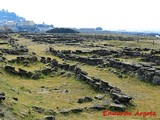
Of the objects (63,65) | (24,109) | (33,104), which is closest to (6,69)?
(63,65)

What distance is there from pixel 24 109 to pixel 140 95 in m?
12.5

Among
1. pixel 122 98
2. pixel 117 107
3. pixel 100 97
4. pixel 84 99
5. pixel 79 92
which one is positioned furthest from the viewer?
pixel 79 92

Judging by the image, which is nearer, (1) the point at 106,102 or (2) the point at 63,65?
(1) the point at 106,102

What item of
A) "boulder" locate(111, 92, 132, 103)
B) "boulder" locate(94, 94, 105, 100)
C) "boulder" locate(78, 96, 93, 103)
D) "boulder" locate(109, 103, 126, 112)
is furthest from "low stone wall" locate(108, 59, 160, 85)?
"boulder" locate(109, 103, 126, 112)

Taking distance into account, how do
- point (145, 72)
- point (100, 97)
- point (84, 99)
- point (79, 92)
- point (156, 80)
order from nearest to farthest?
point (84, 99) → point (100, 97) → point (79, 92) → point (156, 80) → point (145, 72)

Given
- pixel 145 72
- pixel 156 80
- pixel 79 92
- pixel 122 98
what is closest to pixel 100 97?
pixel 122 98

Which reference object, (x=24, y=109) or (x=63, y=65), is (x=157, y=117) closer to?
(x=24, y=109)

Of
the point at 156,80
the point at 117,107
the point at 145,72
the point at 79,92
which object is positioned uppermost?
the point at 145,72

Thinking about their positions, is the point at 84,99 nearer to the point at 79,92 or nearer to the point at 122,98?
the point at 122,98

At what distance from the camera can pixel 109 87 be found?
96.4 feet

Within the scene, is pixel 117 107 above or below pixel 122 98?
below

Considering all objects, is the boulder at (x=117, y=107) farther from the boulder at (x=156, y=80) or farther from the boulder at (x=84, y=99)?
the boulder at (x=156, y=80)

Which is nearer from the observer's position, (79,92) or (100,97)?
(100,97)

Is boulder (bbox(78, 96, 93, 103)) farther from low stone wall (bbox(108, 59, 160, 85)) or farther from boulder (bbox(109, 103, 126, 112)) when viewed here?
low stone wall (bbox(108, 59, 160, 85))
